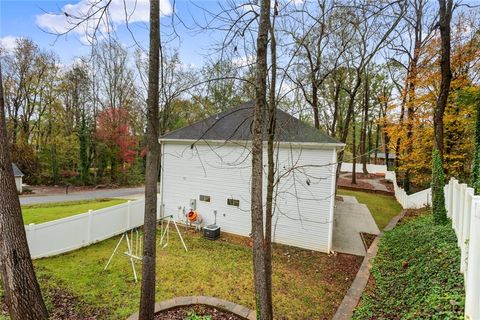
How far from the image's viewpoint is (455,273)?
4.02 m

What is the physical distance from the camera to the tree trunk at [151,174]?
12.5 feet

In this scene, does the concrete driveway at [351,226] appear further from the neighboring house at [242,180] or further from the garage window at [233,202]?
the garage window at [233,202]

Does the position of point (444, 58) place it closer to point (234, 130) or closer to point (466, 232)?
point (466, 232)

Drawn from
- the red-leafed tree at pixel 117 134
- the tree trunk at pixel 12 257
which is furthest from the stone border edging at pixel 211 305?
the red-leafed tree at pixel 117 134

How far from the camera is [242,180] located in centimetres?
990

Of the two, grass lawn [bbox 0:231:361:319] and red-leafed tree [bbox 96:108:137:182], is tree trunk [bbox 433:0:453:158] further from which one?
red-leafed tree [bbox 96:108:137:182]

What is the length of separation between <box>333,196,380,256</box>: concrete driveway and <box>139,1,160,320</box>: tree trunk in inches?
269

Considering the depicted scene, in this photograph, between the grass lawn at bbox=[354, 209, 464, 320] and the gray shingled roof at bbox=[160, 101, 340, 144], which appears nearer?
the grass lawn at bbox=[354, 209, 464, 320]

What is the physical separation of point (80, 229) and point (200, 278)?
4417mm

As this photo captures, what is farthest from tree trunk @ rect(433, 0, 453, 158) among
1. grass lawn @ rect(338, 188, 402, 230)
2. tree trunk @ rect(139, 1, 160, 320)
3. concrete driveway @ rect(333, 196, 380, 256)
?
tree trunk @ rect(139, 1, 160, 320)

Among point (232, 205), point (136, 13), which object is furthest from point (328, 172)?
point (136, 13)

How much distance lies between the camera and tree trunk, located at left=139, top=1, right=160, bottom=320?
381 centimetres

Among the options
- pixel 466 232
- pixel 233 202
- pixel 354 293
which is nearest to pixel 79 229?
pixel 233 202

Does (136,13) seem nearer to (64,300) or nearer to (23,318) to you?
(23,318)
